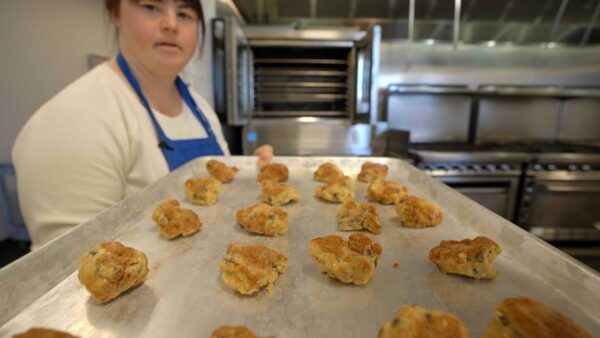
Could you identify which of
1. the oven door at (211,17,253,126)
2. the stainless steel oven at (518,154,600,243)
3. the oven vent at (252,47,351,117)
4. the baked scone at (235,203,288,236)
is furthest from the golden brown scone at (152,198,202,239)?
the stainless steel oven at (518,154,600,243)

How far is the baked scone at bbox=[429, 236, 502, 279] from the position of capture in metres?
0.69

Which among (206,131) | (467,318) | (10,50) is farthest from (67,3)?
(467,318)

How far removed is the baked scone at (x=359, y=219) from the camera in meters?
0.92

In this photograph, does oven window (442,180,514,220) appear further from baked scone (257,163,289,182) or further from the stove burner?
baked scone (257,163,289,182)

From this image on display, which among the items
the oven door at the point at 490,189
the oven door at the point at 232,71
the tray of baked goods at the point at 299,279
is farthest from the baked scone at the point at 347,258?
the oven door at the point at 490,189

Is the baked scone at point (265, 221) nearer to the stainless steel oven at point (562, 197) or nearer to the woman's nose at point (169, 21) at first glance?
the woman's nose at point (169, 21)

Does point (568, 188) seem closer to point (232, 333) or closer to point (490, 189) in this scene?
point (490, 189)

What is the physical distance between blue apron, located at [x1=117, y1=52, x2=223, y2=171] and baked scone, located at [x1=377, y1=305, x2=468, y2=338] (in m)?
1.19

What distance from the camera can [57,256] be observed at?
2.19 ft

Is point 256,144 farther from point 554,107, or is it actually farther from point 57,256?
point 554,107

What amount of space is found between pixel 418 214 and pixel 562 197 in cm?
275

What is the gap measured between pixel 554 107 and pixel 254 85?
3.40 metres

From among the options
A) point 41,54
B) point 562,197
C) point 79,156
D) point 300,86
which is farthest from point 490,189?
point 41,54

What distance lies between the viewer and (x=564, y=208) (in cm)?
285
